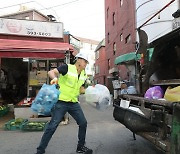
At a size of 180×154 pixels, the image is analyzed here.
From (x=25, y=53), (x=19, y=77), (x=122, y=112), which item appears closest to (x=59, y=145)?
(x=122, y=112)

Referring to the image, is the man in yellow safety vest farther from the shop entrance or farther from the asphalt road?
the shop entrance

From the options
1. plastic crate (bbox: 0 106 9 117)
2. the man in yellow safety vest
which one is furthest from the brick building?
the man in yellow safety vest

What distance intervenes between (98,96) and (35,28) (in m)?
7.89

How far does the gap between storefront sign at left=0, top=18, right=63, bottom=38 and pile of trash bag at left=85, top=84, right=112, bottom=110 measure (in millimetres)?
Result: 7328

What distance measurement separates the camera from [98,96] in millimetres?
4996

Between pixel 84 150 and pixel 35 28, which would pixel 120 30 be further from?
pixel 84 150

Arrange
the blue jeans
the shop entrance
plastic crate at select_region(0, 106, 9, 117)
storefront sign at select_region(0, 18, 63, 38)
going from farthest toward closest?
the shop entrance, storefront sign at select_region(0, 18, 63, 38), plastic crate at select_region(0, 106, 9, 117), the blue jeans

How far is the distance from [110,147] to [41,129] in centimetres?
270

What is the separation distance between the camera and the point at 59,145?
5715mm

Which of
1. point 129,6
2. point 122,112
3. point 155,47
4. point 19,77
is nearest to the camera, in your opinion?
point 122,112

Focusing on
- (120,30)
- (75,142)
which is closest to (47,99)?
(75,142)

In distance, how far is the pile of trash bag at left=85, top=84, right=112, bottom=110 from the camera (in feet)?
16.4

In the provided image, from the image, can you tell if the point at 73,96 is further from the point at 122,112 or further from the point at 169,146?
the point at 169,146

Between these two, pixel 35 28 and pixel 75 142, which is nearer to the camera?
pixel 75 142
